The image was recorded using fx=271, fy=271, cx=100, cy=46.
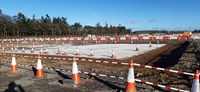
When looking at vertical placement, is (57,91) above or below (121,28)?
below

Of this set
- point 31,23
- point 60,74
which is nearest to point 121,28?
point 31,23

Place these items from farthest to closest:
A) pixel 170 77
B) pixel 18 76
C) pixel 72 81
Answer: pixel 18 76 < pixel 170 77 < pixel 72 81

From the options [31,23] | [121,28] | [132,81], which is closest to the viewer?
[132,81]

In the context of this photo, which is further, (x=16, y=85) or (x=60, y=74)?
(x=60, y=74)

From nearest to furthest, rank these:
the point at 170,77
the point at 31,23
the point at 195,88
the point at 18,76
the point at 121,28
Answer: the point at 195,88 < the point at 170,77 < the point at 18,76 < the point at 31,23 < the point at 121,28

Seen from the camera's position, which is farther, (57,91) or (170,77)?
(170,77)

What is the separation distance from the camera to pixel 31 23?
111875 millimetres

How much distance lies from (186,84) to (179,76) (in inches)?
68.8

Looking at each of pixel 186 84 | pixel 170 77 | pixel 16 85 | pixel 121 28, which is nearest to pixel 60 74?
pixel 16 85

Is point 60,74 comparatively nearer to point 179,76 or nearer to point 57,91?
point 57,91

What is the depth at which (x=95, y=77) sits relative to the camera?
37.8ft

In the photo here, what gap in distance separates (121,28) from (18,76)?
184796 mm

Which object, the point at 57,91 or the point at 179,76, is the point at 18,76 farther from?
the point at 179,76

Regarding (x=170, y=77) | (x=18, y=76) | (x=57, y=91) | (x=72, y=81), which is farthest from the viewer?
A: (x=18, y=76)
